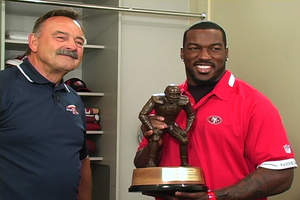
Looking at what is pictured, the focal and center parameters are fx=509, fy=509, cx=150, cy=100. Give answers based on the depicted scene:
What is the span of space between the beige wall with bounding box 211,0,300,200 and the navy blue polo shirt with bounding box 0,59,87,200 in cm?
122

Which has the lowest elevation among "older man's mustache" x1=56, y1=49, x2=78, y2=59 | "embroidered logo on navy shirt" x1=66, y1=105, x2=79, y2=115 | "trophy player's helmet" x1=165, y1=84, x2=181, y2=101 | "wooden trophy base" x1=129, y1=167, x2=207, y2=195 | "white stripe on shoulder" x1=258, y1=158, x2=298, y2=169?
"wooden trophy base" x1=129, y1=167, x2=207, y2=195

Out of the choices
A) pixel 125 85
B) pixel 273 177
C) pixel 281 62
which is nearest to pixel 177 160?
pixel 273 177

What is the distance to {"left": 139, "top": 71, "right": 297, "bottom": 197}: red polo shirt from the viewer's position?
1.68 metres

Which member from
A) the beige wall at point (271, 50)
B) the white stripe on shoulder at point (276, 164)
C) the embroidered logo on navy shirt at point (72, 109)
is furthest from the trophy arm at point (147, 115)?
the beige wall at point (271, 50)

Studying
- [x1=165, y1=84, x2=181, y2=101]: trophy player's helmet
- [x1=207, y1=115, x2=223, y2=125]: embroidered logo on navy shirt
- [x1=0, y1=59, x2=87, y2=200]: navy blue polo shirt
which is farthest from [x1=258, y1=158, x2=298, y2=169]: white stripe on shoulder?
[x1=0, y1=59, x2=87, y2=200]: navy blue polo shirt

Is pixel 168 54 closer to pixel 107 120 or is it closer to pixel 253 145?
pixel 107 120

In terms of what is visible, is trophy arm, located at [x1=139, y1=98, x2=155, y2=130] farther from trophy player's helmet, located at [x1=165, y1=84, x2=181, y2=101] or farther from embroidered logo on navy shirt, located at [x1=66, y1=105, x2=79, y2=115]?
embroidered logo on navy shirt, located at [x1=66, y1=105, x2=79, y2=115]

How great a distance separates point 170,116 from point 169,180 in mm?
258

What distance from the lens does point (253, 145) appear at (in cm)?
170

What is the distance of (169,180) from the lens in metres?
1.61

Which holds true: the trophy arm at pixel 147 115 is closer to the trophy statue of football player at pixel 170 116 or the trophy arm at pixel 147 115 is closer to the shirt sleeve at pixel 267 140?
the trophy statue of football player at pixel 170 116

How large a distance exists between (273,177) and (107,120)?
1.89 metres

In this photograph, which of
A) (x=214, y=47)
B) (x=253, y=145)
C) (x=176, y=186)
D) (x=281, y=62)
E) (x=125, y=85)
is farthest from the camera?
(x=125, y=85)

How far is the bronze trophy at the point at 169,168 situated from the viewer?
160 centimetres
